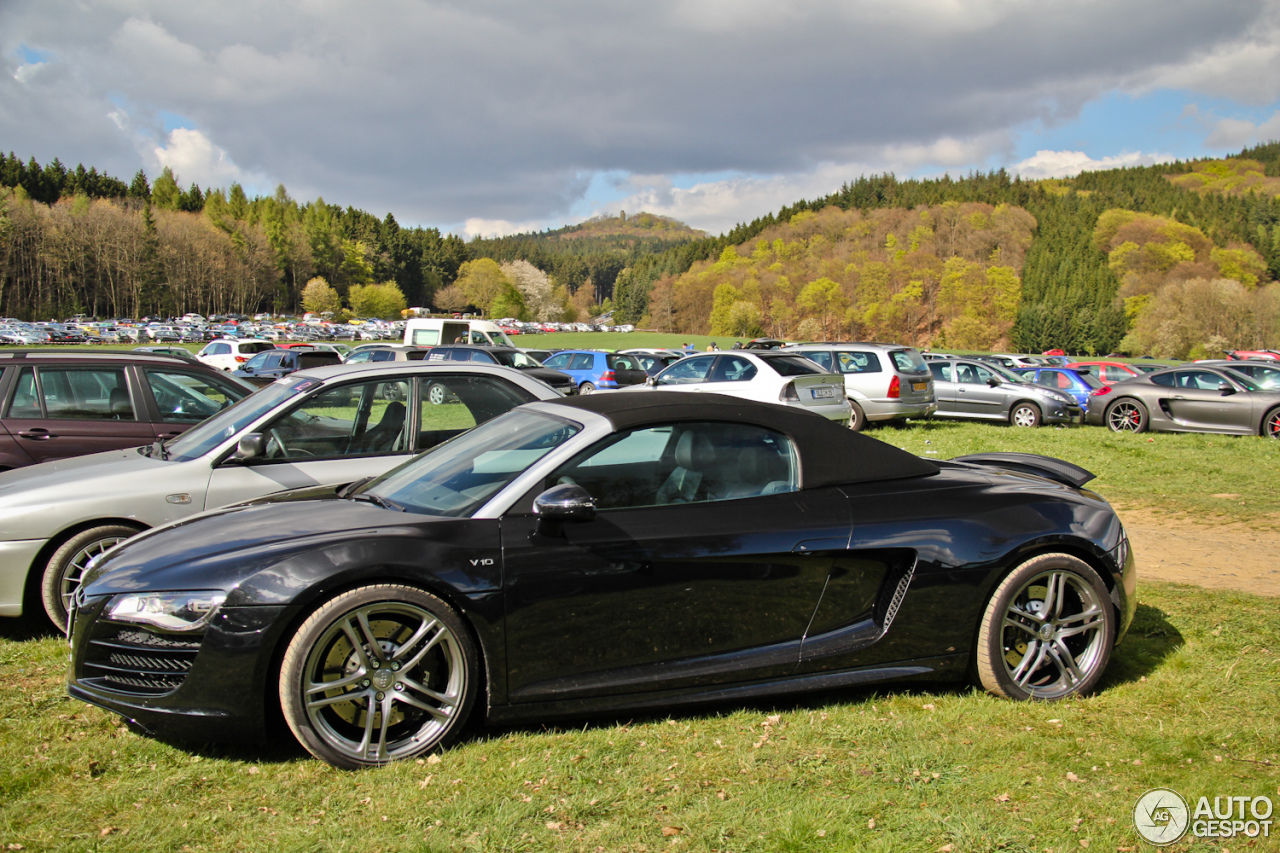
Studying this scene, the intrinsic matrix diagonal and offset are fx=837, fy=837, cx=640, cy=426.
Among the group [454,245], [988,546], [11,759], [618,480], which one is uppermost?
[454,245]

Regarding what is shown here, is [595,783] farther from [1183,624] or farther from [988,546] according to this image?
[1183,624]

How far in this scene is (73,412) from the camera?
6.63 metres

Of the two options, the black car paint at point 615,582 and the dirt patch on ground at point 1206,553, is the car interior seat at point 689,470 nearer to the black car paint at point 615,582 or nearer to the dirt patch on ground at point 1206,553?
the black car paint at point 615,582

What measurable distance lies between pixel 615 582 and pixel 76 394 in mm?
5557

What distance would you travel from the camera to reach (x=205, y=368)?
711 centimetres

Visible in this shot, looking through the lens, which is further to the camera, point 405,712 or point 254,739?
point 405,712

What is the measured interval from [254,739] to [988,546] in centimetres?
318

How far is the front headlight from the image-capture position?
3121mm

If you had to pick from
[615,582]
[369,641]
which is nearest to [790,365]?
[615,582]

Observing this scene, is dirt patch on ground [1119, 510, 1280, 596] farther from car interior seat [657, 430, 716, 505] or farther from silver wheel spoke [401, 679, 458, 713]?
silver wheel spoke [401, 679, 458, 713]

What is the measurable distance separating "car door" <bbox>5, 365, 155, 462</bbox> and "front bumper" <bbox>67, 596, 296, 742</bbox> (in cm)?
405

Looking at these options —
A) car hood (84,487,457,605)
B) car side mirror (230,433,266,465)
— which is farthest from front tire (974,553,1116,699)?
car side mirror (230,433,266,465)

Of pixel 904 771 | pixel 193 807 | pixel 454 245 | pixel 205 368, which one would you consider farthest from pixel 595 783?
pixel 454 245

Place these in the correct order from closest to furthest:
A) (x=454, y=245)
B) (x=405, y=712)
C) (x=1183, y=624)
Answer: (x=405, y=712) < (x=1183, y=624) < (x=454, y=245)
